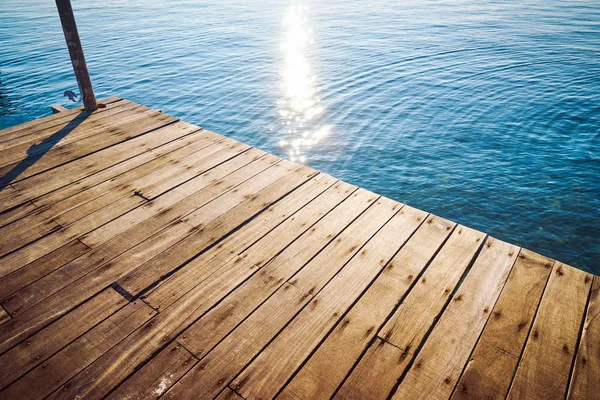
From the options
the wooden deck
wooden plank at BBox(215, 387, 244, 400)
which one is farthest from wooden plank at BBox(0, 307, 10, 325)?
wooden plank at BBox(215, 387, 244, 400)

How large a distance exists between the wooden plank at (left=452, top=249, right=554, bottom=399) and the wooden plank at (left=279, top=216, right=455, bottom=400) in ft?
Result: 2.20

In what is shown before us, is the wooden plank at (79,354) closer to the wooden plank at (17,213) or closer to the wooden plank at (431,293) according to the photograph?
the wooden plank at (431,293)

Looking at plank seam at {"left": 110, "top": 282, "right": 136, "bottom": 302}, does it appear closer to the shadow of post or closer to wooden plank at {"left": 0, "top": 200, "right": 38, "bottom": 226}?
wooden plank at {"left": 0, "top": 200, "right": 38, "bottom": 226}

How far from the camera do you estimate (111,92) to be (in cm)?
1473

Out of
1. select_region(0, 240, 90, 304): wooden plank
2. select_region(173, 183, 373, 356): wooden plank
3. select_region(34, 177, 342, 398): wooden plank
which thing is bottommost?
select_region(0, 240, 90, 304): wooden plank

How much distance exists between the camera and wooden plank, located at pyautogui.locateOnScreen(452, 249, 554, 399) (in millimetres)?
2430

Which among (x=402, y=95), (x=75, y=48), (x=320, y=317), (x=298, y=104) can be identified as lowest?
(x=298, y=104)

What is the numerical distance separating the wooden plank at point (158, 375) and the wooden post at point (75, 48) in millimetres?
5541

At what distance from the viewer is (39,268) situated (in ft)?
11.2

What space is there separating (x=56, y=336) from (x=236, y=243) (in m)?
1.66

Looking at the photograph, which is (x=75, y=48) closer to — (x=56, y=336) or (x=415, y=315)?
(x=56, y=336)

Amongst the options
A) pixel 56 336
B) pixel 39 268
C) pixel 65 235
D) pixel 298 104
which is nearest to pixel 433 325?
pixel 56 336

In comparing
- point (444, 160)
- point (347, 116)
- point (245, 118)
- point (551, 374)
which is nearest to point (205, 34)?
point (245, 118)

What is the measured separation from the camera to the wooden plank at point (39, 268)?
3.21 m
